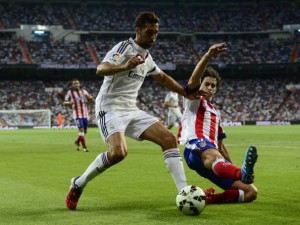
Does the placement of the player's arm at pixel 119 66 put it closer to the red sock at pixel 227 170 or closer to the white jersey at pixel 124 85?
the white jersey at pixel 124 85

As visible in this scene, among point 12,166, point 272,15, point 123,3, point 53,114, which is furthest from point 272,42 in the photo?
point 12,166

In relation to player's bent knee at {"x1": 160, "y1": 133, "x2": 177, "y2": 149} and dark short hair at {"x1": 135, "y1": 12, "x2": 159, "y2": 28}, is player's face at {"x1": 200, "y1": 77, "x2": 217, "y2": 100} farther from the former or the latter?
dark short hair at {"x1": 135, "y1": 12, "x2": 159, "y2": 28}

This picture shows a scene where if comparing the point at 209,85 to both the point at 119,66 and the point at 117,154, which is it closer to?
the point at 119,66

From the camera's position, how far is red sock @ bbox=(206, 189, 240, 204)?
23.3 feet

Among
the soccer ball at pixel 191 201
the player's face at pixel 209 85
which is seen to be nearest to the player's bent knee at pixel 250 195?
the soccer ball at pixel 191 201

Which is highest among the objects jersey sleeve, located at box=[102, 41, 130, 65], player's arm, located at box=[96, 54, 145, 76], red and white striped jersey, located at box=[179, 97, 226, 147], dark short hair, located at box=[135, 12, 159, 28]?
dark short hair, located at box=[135, 12, 159, 28]

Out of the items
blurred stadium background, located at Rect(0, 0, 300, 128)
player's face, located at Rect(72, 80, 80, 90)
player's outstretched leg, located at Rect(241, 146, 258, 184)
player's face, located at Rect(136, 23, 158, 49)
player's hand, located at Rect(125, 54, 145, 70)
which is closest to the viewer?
player's outstretched leg, located at Rect(241, 146, 258, 184)

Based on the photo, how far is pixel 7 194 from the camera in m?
8.24

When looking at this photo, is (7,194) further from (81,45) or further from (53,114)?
(81,45)

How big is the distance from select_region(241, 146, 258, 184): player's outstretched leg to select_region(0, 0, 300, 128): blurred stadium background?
162 feet

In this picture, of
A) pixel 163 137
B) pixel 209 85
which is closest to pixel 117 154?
pixel 163 137

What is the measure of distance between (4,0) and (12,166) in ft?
194

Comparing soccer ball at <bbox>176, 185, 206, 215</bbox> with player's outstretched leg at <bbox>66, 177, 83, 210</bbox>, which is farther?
player's outstretched leg at <bbox>66, 177, 83, 210</bbox>

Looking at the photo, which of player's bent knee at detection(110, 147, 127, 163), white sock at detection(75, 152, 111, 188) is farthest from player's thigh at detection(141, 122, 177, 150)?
white sock at detection(75, 152, 111, 188)
